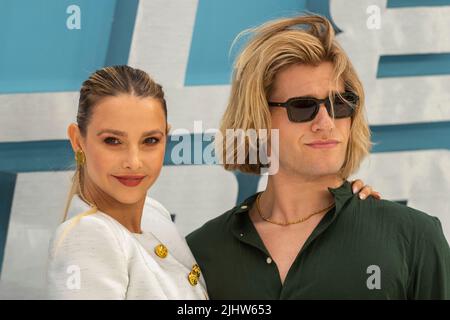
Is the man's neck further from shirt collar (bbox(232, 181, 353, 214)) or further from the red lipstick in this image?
the red lipstick

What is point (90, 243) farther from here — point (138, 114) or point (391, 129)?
point (391, 129)

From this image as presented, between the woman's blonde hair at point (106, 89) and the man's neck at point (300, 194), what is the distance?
618mm

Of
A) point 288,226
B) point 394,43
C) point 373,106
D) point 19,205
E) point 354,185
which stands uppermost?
point 394,43

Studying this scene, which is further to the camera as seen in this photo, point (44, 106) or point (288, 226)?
point (44, 106)

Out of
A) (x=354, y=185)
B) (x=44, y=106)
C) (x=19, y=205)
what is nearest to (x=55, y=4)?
(x=44, y=106)

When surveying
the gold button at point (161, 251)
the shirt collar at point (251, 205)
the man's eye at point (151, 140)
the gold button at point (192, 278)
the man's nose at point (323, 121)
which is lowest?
the gold button at point (192, 278)

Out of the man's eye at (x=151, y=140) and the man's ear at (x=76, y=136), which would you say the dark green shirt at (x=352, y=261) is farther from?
the man's ear at (x=76, y=136)

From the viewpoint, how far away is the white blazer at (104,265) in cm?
229

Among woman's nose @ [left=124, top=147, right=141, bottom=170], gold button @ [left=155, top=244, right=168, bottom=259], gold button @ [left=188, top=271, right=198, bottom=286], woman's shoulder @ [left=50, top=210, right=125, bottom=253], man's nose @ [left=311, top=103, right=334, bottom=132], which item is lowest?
gold button @ [left=188, top=271, right=198, bottom=286]

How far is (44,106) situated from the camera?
410cm

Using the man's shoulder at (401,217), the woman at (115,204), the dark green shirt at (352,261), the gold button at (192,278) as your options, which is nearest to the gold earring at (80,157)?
the woman at (115,204)

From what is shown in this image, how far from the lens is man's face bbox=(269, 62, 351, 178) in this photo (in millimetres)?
2793

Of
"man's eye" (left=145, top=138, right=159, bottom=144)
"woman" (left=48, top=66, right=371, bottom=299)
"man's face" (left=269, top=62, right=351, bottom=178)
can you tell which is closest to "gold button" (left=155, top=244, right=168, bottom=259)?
"woman" (left=48, top=66, right=371, bottom=299)

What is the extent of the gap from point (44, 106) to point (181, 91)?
0.68 meters
